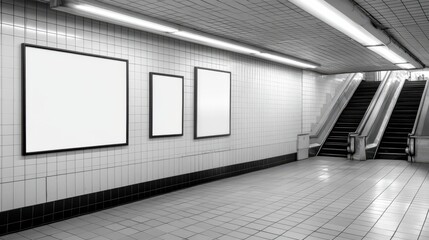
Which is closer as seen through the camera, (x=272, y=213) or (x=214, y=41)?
(x=272, y=213)

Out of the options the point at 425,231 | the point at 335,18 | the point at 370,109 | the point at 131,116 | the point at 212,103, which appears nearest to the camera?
the point at 425,231

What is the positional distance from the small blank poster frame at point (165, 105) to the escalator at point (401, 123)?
745cm

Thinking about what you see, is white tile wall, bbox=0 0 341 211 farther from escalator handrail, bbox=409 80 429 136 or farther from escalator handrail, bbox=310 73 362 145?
escalator handrail, bbox=409 80 429 136

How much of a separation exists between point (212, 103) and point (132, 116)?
213cm

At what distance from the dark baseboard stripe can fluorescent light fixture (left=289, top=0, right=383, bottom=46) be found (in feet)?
12.4

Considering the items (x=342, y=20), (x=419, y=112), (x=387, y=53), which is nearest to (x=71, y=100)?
(x=342, y=20)

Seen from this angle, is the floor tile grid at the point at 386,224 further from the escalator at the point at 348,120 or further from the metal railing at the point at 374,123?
the escalator at the point at 348,120

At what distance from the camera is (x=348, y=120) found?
13.2 meters

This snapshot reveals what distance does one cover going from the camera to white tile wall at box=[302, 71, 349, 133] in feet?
37.0

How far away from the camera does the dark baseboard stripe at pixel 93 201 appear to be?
14.0 ft

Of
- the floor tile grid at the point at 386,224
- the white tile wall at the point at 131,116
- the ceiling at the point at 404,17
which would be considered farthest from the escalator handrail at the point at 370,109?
the floor tile grid at the point at 386,224

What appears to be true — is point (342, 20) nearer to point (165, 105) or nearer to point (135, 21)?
point (135, 21)

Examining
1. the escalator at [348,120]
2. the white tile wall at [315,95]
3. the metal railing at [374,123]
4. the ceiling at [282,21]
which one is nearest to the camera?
the ceiling at [282,21]

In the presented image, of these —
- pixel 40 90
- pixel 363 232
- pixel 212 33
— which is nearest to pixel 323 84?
pixel 212 33
